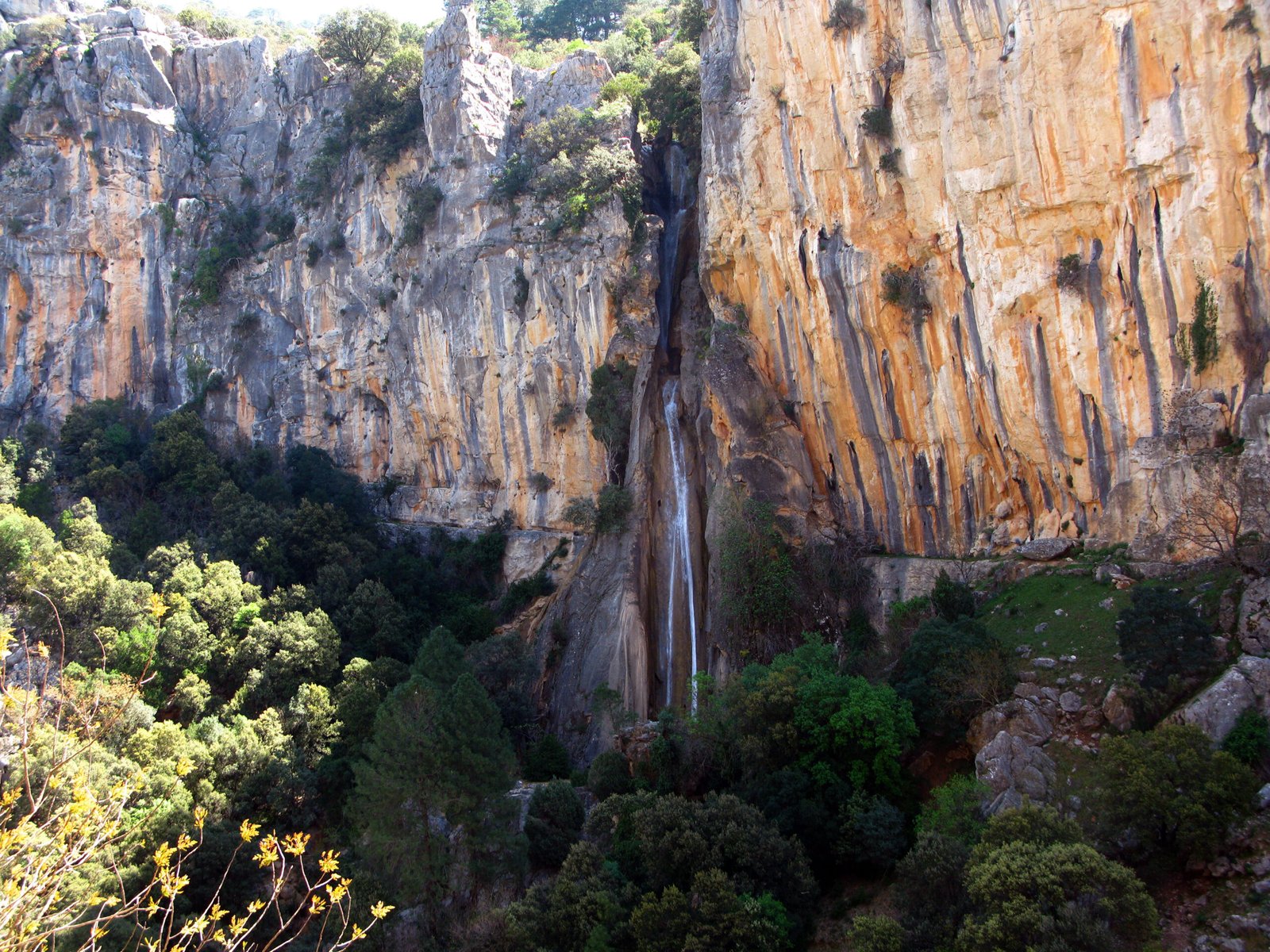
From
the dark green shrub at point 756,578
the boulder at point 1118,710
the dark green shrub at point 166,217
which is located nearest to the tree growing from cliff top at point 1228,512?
the boulder at point 1118,710

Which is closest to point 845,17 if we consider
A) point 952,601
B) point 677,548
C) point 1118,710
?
point 952,601

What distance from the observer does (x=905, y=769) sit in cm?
Result: 1955

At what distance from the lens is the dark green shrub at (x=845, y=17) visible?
26578mm

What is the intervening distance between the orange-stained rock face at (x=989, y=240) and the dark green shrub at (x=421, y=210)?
13.8m

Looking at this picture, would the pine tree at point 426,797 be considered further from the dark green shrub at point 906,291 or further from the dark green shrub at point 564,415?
the dark green shrub at point 564,415

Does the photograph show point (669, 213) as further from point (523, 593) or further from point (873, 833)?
point (873, 833)

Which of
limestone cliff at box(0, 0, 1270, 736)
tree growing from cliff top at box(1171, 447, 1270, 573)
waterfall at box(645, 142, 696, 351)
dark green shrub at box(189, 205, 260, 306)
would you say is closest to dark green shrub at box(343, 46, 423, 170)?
limestone cliff at box(0, 0, 1270, 736)

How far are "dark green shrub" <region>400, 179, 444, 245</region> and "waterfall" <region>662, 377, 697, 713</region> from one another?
553 inches

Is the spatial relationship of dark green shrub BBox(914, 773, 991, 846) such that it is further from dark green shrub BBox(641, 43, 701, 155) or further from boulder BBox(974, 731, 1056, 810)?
dark green shrub BBox(641, 43, 701, 155)

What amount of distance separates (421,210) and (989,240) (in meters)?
25.5

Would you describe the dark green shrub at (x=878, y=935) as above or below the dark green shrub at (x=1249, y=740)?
below

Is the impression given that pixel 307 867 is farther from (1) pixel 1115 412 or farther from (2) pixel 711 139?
(2) pixel 711 139

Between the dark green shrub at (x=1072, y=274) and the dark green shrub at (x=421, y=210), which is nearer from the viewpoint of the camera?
the dark green shrub at (x=1072, y=274)

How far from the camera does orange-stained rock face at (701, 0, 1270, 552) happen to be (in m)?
20.1
